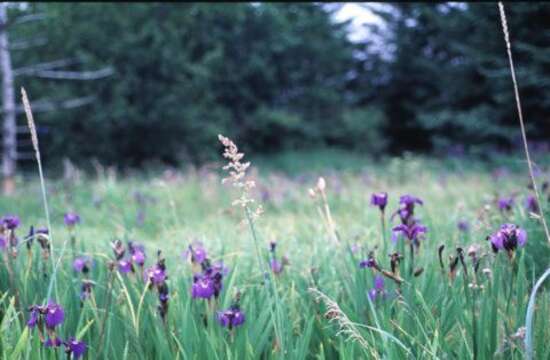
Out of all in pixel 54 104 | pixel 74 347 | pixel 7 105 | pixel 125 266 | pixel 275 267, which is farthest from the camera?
pixel 54 104

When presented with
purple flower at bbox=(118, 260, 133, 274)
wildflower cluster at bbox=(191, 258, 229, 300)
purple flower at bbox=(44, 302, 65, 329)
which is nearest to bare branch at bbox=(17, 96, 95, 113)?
purple flower at bbox=(118, 260, 133, 274)

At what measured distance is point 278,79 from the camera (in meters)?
20.9

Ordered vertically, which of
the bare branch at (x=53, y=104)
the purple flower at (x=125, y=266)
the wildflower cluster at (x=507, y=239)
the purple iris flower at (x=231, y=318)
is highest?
the bare branch at (x=53, y=104)

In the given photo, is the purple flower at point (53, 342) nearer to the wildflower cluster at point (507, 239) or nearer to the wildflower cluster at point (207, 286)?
the wildflower cluster at point (207, 286)

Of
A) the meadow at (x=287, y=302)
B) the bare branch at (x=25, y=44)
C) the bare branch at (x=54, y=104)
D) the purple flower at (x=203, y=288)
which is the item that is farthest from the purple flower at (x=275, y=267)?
the bare branch at (x=54, y=104)

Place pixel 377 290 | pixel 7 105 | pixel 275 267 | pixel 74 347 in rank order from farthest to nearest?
pixel 7 105, pixel 275 267, pixel 377 290, pixel 74 347

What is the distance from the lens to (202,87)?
1695 centimetres

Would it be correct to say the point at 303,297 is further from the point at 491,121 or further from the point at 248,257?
the point at 491,121

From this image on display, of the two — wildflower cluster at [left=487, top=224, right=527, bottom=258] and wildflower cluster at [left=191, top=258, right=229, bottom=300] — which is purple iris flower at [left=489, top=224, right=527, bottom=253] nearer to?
wildflower cluster at [left=487, top=224, right=527, bottom=258]

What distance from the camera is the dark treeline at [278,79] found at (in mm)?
12633

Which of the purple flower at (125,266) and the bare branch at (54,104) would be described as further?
the bare branch at (54,104)

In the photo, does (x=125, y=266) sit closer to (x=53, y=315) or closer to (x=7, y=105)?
(x=53, y=315)

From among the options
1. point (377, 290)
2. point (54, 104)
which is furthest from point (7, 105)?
point (377, 290)

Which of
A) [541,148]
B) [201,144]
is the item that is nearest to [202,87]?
[201,144]
